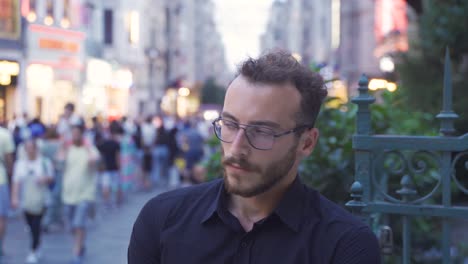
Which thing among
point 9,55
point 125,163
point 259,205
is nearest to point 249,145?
point 259,205

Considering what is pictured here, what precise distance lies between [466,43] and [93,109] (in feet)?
99.8

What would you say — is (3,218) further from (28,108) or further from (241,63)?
(28,108)

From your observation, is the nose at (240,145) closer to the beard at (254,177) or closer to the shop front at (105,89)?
the beard at (254,177)

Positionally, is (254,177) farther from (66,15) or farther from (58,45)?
(66,15)

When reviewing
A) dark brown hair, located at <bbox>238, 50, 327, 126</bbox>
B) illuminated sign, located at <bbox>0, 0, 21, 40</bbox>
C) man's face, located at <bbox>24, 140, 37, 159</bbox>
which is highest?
illuminated sign, located at <bbox>0, 0, 21, 40</bbox>

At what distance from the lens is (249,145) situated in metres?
2.43

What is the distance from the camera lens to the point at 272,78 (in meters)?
2.45

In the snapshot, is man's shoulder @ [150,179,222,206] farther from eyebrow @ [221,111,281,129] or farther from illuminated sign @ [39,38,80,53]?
illuminated sign @ [39,38,80,53]

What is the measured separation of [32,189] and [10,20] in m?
18.5

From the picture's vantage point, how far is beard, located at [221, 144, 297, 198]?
7.95ft

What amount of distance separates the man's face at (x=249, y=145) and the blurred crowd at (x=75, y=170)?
319 inches

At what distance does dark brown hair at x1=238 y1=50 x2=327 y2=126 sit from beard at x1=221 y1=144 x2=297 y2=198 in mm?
167

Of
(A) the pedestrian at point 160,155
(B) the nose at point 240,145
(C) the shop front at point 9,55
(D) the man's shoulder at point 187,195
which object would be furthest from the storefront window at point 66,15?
(B) the nose at point 240,145

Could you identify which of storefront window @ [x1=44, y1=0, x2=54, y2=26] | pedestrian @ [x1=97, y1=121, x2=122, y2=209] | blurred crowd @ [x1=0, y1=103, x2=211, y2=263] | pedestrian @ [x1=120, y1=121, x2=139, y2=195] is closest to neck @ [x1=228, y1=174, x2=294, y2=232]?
blurred crowd @ [x1=0, y1=103, x2=211, y2=263]
